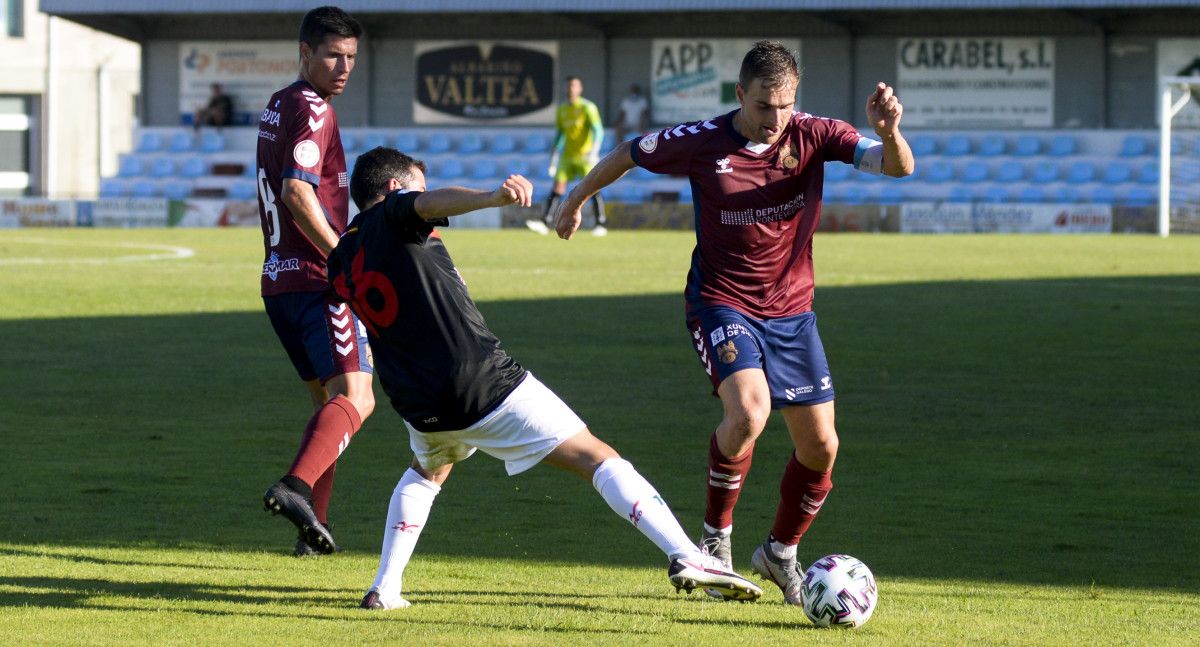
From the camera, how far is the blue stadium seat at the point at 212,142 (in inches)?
Answer: 1631

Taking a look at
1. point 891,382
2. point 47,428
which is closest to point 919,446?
point 891,382

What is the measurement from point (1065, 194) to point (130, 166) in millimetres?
21337

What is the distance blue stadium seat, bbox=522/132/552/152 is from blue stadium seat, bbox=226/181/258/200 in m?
6.24

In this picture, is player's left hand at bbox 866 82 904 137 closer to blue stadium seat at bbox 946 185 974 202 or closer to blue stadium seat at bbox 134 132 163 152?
blue stadium seat at bbox 946 185 974 202

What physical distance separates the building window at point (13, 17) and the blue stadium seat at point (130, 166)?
14.1m

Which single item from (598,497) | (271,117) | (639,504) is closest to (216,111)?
(598,497)

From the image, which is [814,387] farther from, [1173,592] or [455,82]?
[455,82]

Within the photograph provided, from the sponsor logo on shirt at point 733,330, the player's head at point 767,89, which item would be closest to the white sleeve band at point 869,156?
the player's head at point 767,89

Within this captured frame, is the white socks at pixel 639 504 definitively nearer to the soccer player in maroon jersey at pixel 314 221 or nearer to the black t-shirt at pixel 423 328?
the black t-shirt at pixel 423 328

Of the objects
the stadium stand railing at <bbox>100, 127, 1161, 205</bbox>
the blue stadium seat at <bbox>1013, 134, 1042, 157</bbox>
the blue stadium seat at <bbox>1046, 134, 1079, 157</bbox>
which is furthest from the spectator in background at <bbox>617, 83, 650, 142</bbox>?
the blue stadium seat at <bbox>1046, 134, 1079, 157</bbox>

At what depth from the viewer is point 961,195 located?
3503 cm

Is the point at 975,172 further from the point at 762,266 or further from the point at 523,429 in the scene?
the point at 523,429

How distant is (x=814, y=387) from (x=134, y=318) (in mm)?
9958

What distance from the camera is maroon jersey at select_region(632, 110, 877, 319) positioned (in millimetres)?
5656
